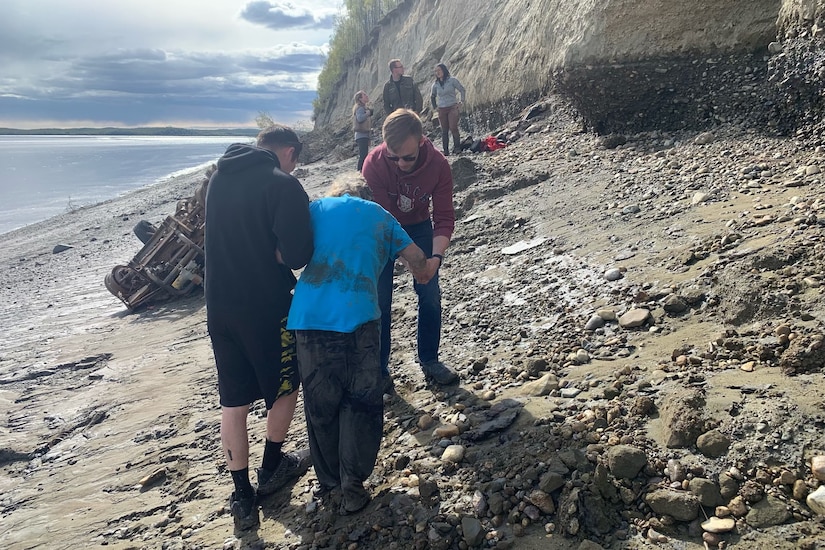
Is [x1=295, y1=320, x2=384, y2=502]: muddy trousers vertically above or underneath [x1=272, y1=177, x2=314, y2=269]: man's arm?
underneath

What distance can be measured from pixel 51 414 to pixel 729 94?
8.43 m

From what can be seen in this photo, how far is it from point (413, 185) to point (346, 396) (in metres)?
1.59

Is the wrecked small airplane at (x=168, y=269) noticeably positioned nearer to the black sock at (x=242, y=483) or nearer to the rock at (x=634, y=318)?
the black sock at (x=242, y=483)

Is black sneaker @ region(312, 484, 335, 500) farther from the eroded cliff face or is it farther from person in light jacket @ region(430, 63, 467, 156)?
person in light jacket @ region(430, 63, 467, 156)

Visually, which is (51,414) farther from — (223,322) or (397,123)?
(397,123)

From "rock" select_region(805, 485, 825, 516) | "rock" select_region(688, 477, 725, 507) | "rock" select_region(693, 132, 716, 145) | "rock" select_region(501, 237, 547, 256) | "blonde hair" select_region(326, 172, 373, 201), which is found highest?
"blonde hair" select_region(326, 172, 373, 201)

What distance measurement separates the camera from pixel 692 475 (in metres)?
2.46

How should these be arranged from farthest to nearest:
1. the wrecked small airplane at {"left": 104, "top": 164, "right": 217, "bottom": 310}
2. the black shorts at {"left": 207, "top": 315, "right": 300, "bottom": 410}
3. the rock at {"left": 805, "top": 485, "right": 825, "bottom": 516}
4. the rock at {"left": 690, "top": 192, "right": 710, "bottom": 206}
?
1. the wrecked small airplane at {"left": 104, "top": 164, "right": 217, "bottom": 310}
2. the rock at {"left": 690, "top": 192, "right": 710, "bottom": 206}
3. the black shorts at {"left": 207, "top": 315, "right": 300, "bottom": 410}
4. the rock at {"left": 805, "top": 485, "right": 825, "bottom": 516}

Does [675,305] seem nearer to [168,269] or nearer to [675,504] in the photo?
[675,504]

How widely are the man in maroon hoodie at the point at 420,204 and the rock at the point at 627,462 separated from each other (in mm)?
1629

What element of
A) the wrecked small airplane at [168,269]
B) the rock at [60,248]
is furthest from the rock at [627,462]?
the rock at [60,248]

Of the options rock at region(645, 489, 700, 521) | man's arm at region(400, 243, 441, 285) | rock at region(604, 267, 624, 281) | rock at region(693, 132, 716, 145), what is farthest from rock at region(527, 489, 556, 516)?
rock at region(693, 132, 716, 145)

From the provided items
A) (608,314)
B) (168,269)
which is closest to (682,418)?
(608,314)

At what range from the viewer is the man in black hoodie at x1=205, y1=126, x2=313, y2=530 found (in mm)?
2986
